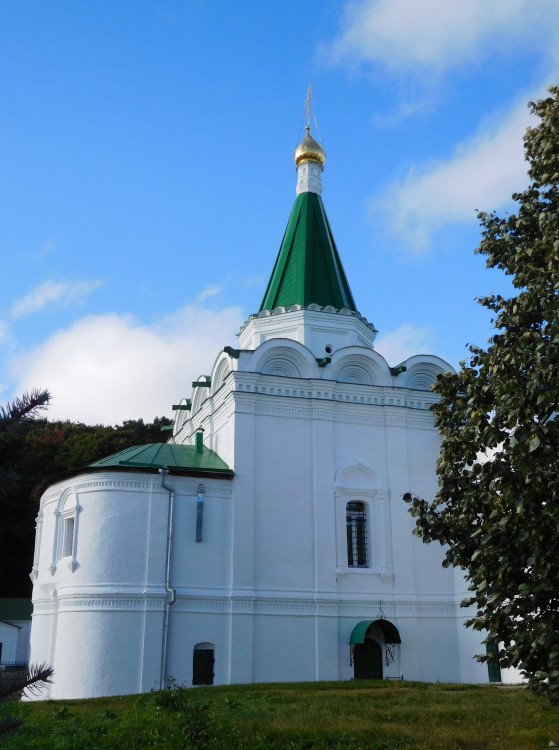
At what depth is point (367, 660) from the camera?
55.5ft

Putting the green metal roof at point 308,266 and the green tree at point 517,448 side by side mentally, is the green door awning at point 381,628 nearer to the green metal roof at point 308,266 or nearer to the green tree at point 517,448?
the green metal roof at point 308,266

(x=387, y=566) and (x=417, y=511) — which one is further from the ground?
(x=387, y=566)

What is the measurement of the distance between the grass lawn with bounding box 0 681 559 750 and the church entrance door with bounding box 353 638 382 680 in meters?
4.56

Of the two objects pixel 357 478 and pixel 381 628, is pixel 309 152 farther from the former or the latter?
pixel 381 628

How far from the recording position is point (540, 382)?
6680mm

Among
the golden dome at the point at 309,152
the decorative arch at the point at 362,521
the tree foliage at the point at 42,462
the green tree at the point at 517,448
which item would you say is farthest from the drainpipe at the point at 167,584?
the tree foliage at the point at 42,462

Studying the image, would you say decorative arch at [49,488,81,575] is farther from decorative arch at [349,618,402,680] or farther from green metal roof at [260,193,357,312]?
green metal roof at [260,193,357,312]

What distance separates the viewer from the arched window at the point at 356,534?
1777cm

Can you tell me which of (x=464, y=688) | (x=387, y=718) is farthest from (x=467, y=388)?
(x=464, y=688)

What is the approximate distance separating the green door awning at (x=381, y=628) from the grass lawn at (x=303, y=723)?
3995mm

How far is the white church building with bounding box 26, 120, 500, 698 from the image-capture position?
51.5 feet

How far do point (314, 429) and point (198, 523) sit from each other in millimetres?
3634

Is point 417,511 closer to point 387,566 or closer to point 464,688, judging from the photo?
point 464,688

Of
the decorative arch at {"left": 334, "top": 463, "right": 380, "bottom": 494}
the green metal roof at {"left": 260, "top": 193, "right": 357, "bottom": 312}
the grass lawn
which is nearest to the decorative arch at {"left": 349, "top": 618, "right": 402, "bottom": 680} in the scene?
the decorative arch at {"left": 334, "top": 463, "right": 380, "bottom": 494}
